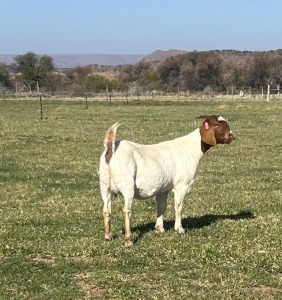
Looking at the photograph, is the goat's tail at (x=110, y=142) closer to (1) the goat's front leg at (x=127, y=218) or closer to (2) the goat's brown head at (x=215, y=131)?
(1) the goat's front leg at (x=127, y=218)

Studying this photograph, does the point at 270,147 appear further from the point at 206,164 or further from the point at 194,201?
the point at 194,201

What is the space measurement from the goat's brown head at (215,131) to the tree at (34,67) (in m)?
106

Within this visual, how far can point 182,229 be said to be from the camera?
1026 centimetres

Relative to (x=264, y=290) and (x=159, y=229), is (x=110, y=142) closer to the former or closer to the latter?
(x=159, y=229)

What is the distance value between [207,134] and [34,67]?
110m

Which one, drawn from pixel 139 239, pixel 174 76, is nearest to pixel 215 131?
pixel 139 239

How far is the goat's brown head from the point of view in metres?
10.1

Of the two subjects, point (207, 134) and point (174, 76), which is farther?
point (174, 76)

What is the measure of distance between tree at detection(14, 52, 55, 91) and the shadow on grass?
10436 cm

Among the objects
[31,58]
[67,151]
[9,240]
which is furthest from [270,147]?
[31,58]

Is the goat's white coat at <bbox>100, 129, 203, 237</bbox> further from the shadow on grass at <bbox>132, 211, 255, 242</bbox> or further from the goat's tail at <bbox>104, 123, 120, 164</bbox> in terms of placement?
the shadow on grass at <bbox>132, 211, 255, 242</bbox>

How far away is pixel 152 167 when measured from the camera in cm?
945

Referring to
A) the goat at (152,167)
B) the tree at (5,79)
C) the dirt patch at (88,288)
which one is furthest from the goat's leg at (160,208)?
the tree at (5,79)

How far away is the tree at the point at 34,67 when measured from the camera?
115 metres
